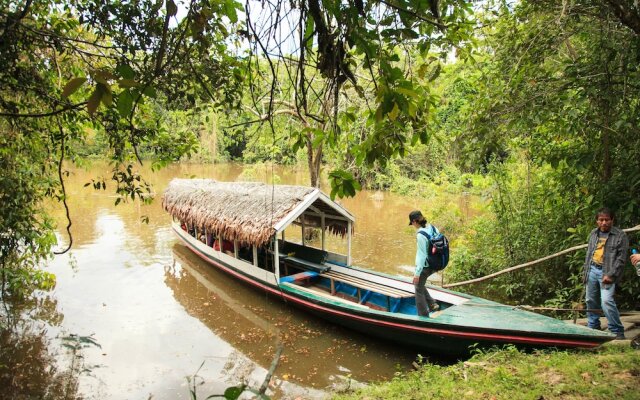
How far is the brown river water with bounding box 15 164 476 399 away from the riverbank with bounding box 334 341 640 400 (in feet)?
4.30

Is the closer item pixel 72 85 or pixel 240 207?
pixel 72 85

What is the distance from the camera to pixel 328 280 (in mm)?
8398

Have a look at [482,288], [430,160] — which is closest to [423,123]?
[482,288]

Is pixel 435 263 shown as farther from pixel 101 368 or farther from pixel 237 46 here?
pixel 101 368

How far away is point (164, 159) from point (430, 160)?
19872mm

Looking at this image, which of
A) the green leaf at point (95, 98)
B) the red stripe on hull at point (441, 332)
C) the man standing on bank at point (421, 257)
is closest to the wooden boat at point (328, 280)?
the red stripe on hull at point (441, 332)

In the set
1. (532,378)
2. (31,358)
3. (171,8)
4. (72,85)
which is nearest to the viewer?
(72,85)

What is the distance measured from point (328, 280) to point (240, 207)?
2608mm

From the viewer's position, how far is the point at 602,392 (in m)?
3.19

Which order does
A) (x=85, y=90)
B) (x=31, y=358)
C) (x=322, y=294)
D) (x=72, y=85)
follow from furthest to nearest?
(x=322, y=294) < (x=31, y=358) < (x=85, y=90) < (x=72, y=85)

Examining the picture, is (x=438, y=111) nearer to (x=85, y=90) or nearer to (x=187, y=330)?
(x=85, y=90)

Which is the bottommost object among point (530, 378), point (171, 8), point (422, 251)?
point (530, 378)

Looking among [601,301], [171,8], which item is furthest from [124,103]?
[601,301]

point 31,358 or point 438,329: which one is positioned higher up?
point 438,329
